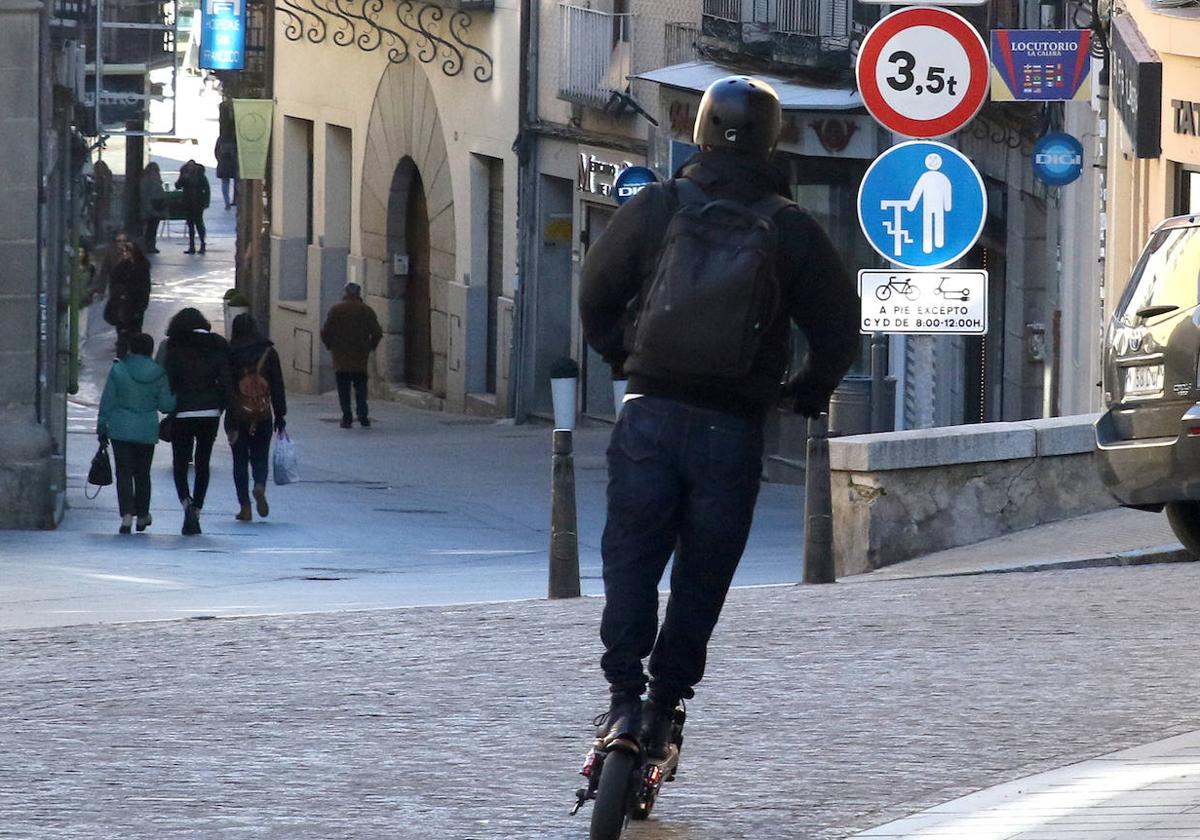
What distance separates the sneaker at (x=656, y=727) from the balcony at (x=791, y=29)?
58.8 ft

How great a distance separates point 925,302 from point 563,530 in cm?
197

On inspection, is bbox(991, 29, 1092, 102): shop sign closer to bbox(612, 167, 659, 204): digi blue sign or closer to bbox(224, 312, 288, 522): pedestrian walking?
A: bbox(224, 312, 288, 522): pedestrian walking

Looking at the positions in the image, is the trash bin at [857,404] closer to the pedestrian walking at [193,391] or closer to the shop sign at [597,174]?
the pedestrian walking at [193,391]

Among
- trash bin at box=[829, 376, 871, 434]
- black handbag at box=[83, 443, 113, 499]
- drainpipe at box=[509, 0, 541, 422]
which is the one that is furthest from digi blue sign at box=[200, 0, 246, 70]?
black handbag at box=[83, 443, 113, 499]

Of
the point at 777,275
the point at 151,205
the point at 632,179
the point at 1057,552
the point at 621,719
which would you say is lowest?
the point at 1057,552

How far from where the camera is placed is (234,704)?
312 inches

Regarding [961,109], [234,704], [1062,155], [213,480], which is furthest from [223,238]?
[234,704]

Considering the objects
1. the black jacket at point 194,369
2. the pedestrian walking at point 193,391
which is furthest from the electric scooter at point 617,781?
the black jacket at point 194,369

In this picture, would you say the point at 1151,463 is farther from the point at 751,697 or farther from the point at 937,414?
the point at 937,414

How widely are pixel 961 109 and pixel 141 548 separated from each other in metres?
7.27

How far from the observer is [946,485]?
43.4 ft

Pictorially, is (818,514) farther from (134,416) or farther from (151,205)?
(151,205)

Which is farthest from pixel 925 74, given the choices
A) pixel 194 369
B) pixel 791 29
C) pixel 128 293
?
pixel 128 293

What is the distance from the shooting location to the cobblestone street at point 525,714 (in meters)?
6.34
